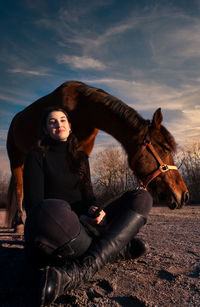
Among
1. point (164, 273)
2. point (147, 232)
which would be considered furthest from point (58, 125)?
point (147, 232)

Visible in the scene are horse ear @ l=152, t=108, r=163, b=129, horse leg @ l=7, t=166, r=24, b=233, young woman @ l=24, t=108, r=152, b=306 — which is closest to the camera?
young woman @ l=24, t=108, r=152, b=306

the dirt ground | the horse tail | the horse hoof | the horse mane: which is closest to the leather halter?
the horse mane

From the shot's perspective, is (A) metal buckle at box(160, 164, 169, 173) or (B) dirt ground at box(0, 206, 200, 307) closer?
(B) dirt ground at box(0, 206, 200, 307)

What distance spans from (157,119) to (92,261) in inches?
73.8

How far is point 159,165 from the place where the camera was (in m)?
2.65

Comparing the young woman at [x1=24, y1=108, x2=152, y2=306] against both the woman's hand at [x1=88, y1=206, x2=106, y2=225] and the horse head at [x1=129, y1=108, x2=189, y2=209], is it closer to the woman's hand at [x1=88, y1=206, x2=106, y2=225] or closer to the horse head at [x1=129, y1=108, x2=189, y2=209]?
the woman's hand at [x1=88, y1=206, x2=106, y2=225]

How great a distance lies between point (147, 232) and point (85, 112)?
Answer: 1.73 metres

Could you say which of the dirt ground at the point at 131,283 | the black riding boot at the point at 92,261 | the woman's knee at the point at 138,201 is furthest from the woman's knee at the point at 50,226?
the woman's knee at the point at 138,201

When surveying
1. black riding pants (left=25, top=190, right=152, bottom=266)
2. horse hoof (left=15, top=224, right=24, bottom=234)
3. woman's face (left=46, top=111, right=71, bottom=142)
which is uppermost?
woman's face (left=46, top=111, right=71, bottom=142)

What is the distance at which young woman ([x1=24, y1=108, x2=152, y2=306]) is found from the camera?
4.43 ft

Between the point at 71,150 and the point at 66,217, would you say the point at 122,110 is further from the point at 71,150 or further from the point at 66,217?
the point at 66,217

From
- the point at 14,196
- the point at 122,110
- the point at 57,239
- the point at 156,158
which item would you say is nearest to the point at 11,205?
the point at 14,196

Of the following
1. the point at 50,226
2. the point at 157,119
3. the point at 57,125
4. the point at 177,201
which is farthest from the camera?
the point at 157,119

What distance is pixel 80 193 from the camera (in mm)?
1854
